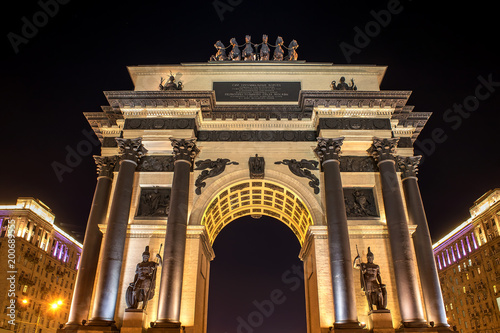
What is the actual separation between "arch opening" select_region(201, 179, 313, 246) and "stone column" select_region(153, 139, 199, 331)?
2226mm

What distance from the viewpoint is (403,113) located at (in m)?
24.8

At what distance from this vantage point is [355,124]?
917 inches

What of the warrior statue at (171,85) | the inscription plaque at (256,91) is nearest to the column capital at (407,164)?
the inscription plaque at (256,91)

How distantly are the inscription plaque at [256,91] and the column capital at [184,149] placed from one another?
473cm

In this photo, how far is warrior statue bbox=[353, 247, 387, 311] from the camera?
60.5 feet

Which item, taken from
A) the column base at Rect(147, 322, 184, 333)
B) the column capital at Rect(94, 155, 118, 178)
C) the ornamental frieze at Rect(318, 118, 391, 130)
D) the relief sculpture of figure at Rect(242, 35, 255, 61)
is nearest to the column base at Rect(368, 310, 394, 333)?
the column base at Rect(147, 322, 184, 333)

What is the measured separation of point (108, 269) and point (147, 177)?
20.6 ft

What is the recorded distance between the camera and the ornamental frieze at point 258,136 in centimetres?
2397

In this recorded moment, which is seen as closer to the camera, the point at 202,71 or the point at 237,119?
the point at 237,119

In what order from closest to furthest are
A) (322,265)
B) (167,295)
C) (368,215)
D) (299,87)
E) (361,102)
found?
1. (167,295)
2. (322,265)
3. (368,215)
4. (361,102)
5. (299,87)

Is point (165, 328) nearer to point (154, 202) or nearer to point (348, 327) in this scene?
point (154, 202)

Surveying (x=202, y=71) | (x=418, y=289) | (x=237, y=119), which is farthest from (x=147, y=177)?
(x=418, y=289)

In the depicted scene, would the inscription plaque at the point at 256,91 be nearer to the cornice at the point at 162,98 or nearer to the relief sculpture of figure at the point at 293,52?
the cornice at the point at 162,98

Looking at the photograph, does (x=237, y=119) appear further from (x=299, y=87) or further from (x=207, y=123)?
(x=299, y=87)
